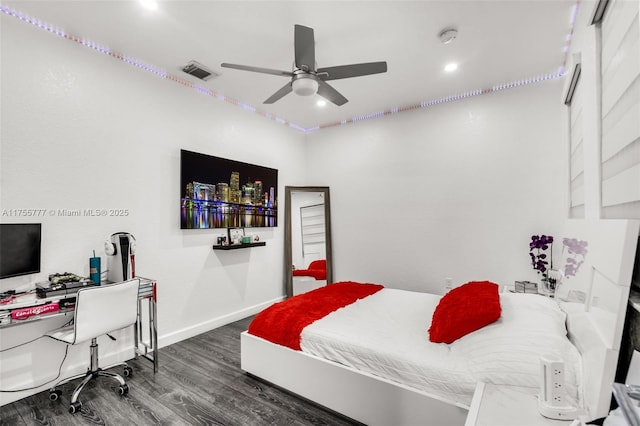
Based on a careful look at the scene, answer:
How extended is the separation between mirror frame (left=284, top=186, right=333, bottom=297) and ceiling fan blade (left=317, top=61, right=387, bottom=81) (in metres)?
2.59

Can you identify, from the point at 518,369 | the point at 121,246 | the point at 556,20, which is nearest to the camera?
the point at 518,369

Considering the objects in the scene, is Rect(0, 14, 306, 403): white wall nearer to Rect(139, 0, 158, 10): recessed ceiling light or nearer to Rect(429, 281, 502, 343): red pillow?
Rect(139, 0, 158, 10): recessed ceiling light

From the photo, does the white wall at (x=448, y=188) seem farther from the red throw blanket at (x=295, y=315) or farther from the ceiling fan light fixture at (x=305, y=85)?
the ceiling fan light fixture at (x=305, y=85)

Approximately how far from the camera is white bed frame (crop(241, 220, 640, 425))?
965mm

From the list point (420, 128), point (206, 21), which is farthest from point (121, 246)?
point (420, 128)

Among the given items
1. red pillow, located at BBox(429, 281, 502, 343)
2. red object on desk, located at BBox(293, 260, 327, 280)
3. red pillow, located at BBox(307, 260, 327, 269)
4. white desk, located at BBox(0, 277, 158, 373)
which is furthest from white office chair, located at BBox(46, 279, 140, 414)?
red pillow, located at BBox(307, 260, 327, 269)

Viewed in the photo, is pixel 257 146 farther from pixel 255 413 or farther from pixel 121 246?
pixel 255 413

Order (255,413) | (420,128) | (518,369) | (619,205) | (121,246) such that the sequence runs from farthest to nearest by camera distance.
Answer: (420,128)
(121,246)
(255,413)
(518,369)
(619,205)

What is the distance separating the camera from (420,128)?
13.4 feet

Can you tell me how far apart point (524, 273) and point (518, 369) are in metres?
2.39

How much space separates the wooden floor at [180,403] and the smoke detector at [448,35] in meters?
3.05

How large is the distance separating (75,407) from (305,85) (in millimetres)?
2845

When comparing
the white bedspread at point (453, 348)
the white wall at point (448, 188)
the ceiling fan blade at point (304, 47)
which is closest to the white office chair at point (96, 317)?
the white bedspread at point (453, 348)

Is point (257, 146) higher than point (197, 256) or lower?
higher
